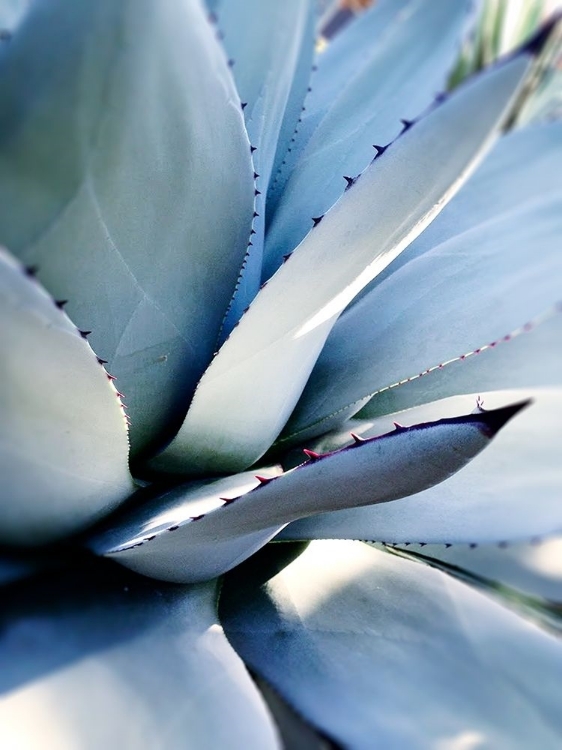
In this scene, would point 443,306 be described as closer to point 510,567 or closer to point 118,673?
point 510,567

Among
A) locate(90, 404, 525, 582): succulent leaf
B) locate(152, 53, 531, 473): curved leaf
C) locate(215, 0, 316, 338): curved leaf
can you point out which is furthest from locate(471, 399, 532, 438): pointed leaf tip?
locate(215, 0, 316, 338): curved leaf

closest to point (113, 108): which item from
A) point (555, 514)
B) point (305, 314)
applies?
point (305, 314)

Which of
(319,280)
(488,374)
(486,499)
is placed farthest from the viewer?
(488,374)

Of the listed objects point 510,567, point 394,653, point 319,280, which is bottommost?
point 510,567

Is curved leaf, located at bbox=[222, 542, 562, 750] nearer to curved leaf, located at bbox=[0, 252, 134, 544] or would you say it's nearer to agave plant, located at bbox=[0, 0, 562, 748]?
agave plant, located at bbox=[0, 0, 562, 748]

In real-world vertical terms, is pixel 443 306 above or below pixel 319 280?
below

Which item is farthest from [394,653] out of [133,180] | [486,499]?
[133,180]

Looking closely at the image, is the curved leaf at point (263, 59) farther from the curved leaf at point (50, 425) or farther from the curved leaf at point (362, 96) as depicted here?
the curved leaf at point (50, 425)
